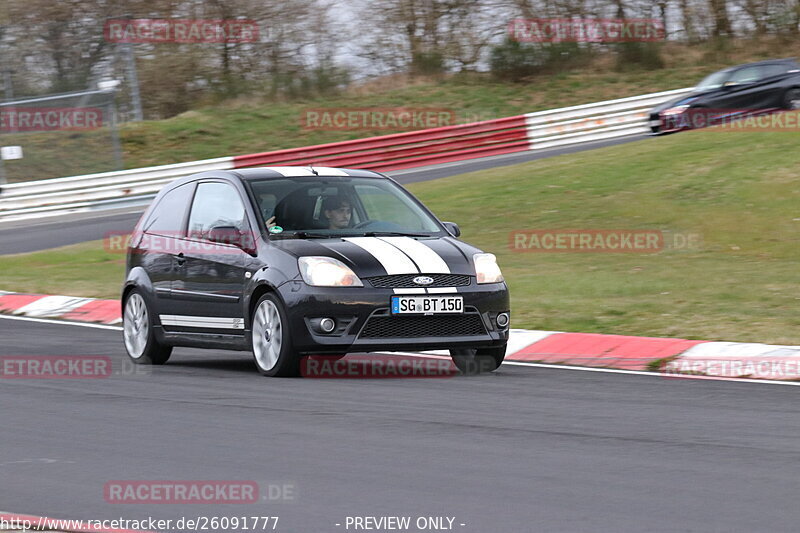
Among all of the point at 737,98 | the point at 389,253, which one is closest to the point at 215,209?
the point at 389,253

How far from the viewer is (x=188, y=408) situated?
318 inches

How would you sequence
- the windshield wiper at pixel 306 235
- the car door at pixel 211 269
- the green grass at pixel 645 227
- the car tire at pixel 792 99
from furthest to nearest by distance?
the car tire at pixel 792 99 < the green grass at pixel 645 227 < the car door at pixel 211 269 < the windshield wiper at pixel 306 235

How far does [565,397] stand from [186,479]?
3.25 m

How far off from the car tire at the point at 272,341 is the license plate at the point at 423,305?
2.48ft

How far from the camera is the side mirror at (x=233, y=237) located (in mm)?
9836

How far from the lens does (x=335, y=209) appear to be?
10172mm

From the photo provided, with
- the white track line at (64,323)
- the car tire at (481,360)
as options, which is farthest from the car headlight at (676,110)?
the car tire at (481,360)

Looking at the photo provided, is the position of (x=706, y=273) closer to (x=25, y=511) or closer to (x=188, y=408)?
(x=188, y=408)

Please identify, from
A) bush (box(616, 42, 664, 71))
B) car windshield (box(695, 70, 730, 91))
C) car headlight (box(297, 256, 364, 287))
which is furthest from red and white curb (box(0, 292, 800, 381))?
bush (box(616, 42, 664, 71))

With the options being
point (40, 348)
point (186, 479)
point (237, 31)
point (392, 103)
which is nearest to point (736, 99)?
point (392, 103)

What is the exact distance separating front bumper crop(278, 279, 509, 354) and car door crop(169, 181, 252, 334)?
73 centimetres

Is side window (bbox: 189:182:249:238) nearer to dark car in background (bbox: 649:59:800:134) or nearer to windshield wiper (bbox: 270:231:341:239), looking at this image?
windshield wiper (bbox: 270:231:341:239)

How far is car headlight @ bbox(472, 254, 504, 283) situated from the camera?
31.5 feet

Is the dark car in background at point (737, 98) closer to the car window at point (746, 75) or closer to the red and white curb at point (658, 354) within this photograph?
the car window at point (746, 75)
